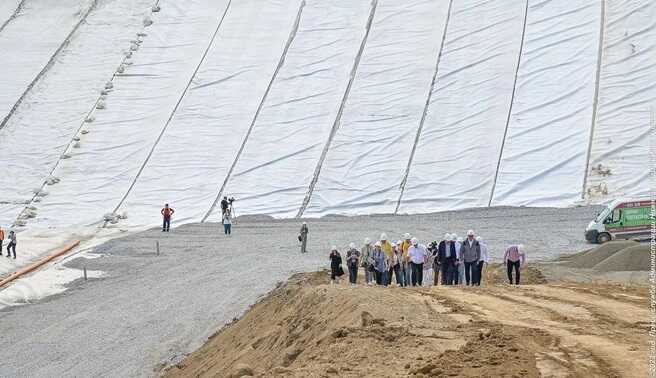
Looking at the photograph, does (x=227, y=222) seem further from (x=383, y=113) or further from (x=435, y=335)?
(x=435, y=335)

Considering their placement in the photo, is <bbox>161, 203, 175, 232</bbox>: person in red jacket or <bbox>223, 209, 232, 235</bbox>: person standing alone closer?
<bbox>223, 209, 232, 235</bbox>: person standing alone

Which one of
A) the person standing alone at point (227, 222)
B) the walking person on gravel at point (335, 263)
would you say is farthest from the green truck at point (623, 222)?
the person standing alone at point (227, 222)

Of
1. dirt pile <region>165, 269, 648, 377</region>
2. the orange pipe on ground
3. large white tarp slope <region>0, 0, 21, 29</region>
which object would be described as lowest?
dirt pile <region>165, 269, 648, 377</region>

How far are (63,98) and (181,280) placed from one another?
67.7ft

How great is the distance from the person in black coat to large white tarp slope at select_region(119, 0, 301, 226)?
1675 centimetres

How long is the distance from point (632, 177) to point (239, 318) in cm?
1876

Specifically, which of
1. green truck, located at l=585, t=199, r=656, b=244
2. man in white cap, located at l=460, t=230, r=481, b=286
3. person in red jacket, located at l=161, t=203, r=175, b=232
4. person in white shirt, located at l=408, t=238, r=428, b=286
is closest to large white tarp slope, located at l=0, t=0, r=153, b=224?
person in red jacket, located at l=161, t=203, r=175, b=232

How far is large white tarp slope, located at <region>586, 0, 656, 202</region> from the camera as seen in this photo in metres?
37.1

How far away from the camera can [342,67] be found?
151 feet

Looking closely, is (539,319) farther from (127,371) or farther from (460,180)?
(460,180)

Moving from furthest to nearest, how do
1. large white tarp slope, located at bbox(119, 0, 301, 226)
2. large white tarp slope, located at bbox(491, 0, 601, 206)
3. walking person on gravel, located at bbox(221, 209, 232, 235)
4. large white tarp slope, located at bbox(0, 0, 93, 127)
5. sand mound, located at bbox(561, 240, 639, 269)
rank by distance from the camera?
large white tarp slope, located at bbox(0, 0, 93, 127)
large white tarp slope, located at bbox(119, 0, 301, 226)
large white tarp slope, located at bbox(491, 0, 601, 206)
walking person on gravel, located at bbox(221, 209, 232, 235)
sand mound, located at bbox(561, 240, 639, 269)

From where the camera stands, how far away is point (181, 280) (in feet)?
90.8

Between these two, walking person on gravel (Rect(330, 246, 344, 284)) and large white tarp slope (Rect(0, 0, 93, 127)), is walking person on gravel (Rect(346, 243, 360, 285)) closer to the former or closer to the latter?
walking person on gravel (Rect(330, 246, 344, 284))

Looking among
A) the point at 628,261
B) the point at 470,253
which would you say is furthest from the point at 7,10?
the point at 628,261
